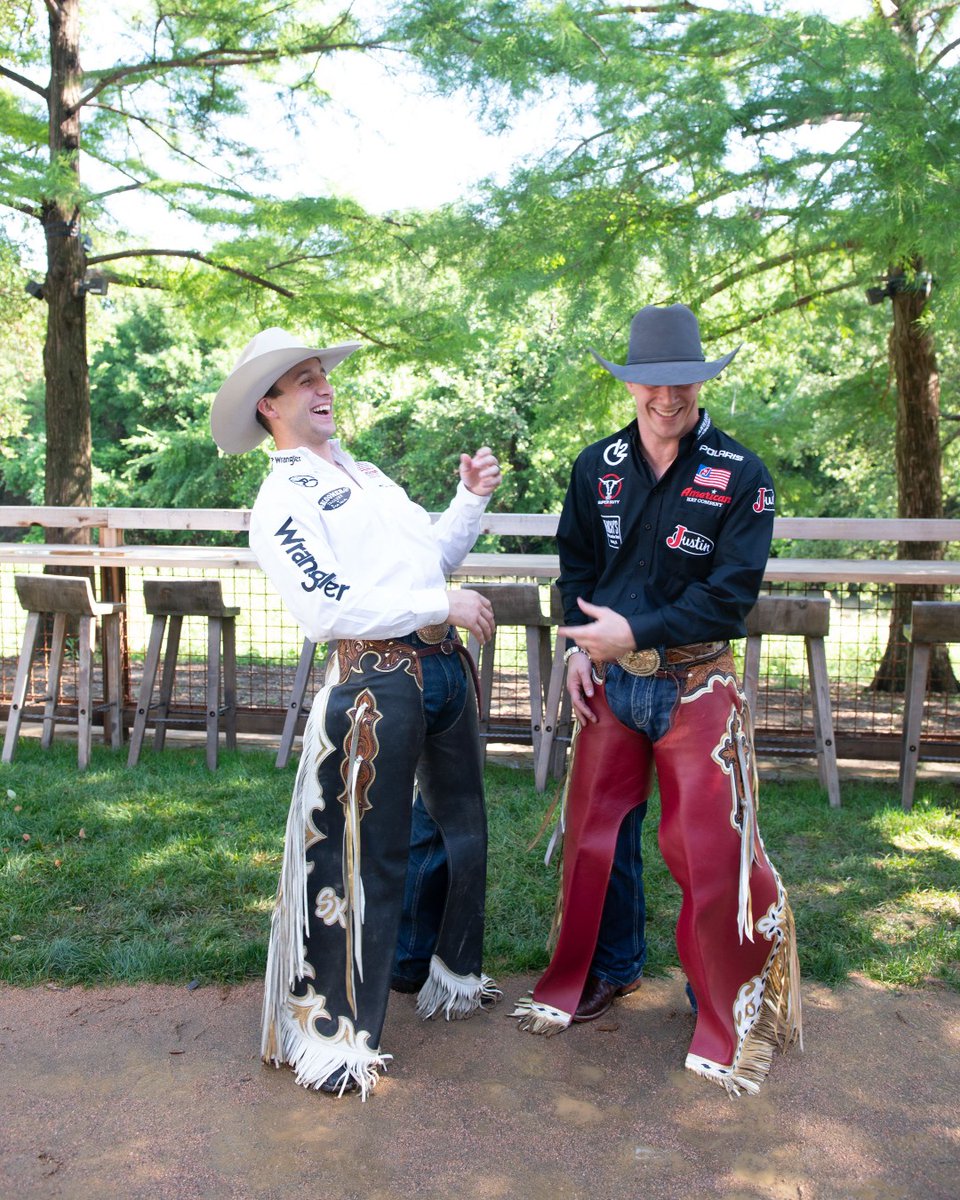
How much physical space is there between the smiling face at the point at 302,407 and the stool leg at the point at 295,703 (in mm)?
3286

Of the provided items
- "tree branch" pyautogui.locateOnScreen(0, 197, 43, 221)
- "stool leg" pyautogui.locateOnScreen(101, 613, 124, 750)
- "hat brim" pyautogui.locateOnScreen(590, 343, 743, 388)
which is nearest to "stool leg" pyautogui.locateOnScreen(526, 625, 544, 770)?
"stool leg" pyautogui.locateOnScreen(101, 613, 124, 750)

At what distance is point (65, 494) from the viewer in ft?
31.0

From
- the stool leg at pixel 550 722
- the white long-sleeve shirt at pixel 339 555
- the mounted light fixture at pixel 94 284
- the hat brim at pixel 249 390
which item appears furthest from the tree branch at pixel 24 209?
the white long-sleeve shirt at pixel 339 555

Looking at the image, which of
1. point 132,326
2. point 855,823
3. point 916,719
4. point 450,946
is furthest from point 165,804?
point 132,326

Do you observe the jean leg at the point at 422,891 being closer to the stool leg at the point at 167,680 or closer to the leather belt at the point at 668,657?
the leather belt at the point at 668,657

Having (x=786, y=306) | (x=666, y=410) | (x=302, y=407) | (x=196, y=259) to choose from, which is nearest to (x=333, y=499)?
(x=302, y=407)

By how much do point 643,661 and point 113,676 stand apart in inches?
183

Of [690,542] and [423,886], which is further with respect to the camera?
[423,886]

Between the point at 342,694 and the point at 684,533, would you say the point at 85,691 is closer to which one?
the point at 342,694

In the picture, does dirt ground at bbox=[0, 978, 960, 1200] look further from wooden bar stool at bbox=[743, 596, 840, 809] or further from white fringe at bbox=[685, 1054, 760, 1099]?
wooden bar stool at bbox=[743, 596, 840, 809]

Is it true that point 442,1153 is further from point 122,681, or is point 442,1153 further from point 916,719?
point 122,681

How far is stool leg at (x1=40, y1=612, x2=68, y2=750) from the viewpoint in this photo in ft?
22.1

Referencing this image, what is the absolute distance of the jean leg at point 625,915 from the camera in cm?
353

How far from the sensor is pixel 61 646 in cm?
675
